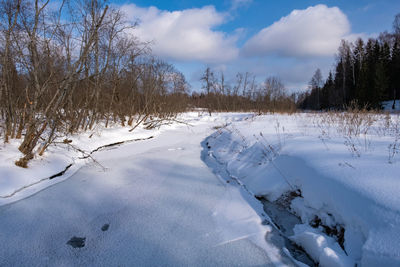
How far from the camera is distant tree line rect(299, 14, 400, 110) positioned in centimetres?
2488

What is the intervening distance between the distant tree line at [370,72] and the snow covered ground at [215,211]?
81.4ft

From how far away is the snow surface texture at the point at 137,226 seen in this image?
1896 millimetres

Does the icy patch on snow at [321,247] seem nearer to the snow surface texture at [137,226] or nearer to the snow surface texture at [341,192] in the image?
the snow surface texture at [341,192]

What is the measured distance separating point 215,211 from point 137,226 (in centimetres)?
103

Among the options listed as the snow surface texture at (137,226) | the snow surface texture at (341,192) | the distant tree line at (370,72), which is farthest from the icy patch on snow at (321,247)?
the distant tree line at (370,72)

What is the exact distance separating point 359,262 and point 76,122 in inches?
358

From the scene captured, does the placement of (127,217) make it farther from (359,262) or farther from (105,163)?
(105,163)

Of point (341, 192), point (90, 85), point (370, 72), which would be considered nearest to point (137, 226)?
point (341, 192)

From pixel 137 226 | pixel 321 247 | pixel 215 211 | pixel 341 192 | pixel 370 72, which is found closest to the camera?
pixel 321 247

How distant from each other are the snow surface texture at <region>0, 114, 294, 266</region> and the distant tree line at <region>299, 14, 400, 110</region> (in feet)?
84.7

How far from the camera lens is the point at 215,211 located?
2740 mm

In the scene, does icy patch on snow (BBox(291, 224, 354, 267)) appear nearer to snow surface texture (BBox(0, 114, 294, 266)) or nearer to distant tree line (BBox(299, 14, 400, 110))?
snow surface texture (BBox(0, 114, 294, 266))

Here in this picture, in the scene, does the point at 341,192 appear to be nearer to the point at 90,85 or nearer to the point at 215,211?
the point at 215,211

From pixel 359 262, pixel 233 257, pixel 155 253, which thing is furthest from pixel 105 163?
pixel 359 262
